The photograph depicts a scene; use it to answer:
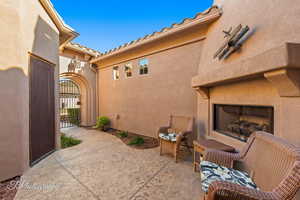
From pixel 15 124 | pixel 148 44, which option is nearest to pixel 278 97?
pixel 148 44

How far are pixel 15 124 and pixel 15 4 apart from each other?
8.39 feet

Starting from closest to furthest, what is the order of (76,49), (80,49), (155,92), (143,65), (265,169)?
1. (265,169)
2. (155,92)
3. (143,65)
4. (76,49)
5. (80,49)

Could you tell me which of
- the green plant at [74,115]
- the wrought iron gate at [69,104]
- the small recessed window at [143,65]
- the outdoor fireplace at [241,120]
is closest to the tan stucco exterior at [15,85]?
the small recessed window at [143,65]

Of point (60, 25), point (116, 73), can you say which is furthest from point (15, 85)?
point (116, 73)

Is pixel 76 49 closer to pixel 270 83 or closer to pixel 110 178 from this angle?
pixel 110 178

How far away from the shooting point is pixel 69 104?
8.27 metres

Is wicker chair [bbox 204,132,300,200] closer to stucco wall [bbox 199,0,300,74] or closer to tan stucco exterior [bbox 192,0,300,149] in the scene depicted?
tan stucco exterior [bbox 192,0,300,149]

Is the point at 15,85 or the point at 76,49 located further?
the point at 76,49

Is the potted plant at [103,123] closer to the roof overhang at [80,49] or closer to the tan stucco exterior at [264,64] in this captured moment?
the roof overhang at [80,49]

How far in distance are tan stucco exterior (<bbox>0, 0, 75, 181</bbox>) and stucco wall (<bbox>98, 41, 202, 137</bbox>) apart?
12.8 feet

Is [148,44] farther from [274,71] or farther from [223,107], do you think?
[274,71]

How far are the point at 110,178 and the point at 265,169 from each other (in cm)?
267

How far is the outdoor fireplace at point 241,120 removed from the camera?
2.36 metres

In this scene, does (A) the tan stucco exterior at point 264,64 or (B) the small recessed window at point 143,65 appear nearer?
(A) the tan stucco exterior at point 264,64
